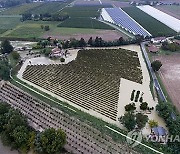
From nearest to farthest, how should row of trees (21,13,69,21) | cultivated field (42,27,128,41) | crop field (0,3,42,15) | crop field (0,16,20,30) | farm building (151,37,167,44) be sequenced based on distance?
farm building (151,37,167,44) → cultivated field (42,27,128,41) → crop field (0,16,20,30) → row of trees (21,13,69,21) → crop field (0,3,42,15)

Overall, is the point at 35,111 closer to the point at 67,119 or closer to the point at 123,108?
the point at 67,119

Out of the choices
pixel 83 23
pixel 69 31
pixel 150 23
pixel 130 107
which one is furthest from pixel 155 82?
pixel 83 23

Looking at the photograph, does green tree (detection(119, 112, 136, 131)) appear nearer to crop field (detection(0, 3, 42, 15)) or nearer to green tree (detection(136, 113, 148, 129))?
green tree (detection(136, 113, 148, 129))

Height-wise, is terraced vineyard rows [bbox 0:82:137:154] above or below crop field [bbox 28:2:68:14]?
below

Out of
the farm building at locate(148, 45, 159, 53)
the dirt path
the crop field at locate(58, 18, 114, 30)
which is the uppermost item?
the crop field at locate(58, 18, 114, 30)

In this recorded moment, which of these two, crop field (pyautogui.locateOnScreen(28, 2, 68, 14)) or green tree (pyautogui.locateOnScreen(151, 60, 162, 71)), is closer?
green tree (pyautogui.locateOnScreen(151, 60, 162, 71))

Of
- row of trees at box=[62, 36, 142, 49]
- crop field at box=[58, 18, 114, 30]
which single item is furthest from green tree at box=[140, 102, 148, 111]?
crop field at box=[58, 18, 114, 30]

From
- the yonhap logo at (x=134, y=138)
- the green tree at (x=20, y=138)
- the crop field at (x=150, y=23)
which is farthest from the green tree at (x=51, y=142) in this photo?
the crop field at (x=150, y=23)

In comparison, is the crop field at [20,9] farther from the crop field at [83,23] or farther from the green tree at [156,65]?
the green tree at [156,65]

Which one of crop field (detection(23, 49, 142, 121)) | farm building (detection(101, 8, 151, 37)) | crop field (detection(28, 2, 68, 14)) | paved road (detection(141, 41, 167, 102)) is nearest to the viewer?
crop field (detection(23, 49, 142, 121))
